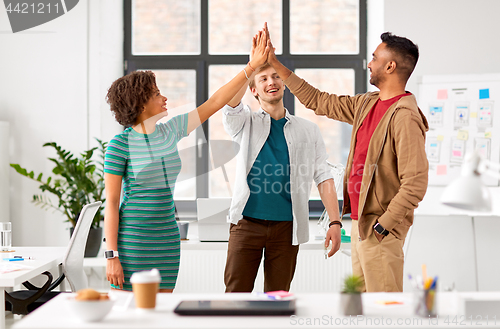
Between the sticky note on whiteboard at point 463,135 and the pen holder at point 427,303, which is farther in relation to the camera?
the sticky note on whiteboard at point 463,135

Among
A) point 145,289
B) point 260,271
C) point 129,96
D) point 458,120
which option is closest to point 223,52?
point 260,271

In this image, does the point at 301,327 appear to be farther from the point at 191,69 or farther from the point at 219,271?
the point at 191,69

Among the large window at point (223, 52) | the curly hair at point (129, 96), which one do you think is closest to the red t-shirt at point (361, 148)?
the curly hair at point (129, 96)

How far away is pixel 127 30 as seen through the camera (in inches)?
182

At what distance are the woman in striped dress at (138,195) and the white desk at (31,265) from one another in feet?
1.84

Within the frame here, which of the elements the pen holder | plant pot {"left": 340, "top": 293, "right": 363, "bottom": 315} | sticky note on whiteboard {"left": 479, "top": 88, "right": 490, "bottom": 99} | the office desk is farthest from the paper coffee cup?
sticky note on whiteboard {"left": 479, "top": 88, "right": 490, "bottom": 99}

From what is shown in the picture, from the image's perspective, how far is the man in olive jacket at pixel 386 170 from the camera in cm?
189

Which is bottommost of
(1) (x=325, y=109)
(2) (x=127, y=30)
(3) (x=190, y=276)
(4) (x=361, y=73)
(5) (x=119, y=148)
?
(3) (x=190, y=276)

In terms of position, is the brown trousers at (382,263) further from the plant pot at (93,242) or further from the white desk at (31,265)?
the plant pot at (93,242)

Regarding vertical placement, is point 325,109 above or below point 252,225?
above

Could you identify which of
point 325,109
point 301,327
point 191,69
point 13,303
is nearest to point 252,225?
point 325,109

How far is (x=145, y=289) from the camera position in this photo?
1.26m

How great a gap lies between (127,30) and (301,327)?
13.7 feet

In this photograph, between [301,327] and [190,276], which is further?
[190,276]
